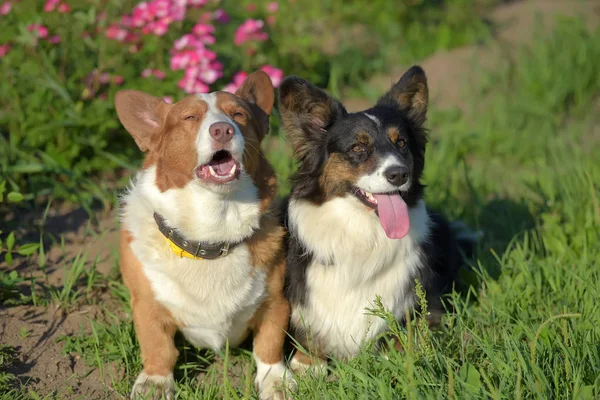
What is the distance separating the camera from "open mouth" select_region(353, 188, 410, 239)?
10.1 feet

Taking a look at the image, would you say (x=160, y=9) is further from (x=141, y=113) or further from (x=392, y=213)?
(x=392, y=213)

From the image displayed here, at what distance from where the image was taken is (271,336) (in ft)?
10.5

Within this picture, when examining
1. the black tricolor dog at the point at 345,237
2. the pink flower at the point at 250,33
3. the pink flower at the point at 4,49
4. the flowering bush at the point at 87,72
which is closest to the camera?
the black tricolor dog at the point at 345,237

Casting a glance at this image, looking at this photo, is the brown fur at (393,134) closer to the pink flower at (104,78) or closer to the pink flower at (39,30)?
the pink flower at (104,78)

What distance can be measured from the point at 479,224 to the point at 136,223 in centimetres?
252

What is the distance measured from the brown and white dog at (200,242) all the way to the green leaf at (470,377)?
85 cm

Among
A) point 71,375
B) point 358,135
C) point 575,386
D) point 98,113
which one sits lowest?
point 71,375

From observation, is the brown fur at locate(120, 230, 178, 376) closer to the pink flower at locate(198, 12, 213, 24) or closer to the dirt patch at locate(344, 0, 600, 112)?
the pink flower at locate(198, 12, 213, 24)

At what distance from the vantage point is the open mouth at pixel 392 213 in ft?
10.1

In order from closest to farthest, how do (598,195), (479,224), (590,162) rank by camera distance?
(598,195)
(479,224)
(590,162)

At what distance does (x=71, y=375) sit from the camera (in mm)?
3209

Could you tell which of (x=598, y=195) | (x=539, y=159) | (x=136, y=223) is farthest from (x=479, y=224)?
(x=136, y=223)

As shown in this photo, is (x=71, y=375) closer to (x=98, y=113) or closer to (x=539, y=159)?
(x=98, y=113)

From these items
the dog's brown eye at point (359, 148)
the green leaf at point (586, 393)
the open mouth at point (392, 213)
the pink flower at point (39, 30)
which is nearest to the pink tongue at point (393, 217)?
the open mouth at point (392, 213)
